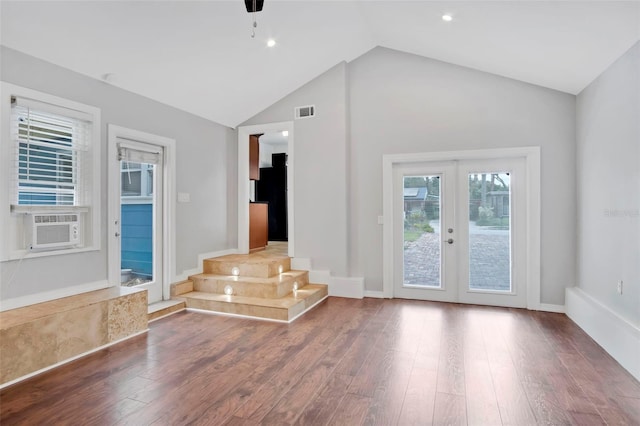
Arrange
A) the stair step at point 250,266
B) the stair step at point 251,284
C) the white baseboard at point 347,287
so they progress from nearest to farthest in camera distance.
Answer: the stair step at point 251,284, the stair step at point 250,266, the white baseboard at point 347,287

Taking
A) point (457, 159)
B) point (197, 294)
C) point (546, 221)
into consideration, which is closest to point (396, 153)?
point (457, 159)

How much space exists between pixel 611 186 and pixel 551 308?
5.91ft

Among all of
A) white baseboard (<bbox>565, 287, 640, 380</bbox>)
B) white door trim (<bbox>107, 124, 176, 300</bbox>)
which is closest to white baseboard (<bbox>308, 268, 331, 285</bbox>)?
white door trim (<bbox>107, 124, 176, 300</bbox>)

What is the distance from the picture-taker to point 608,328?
309cm

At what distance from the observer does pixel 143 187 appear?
430cm

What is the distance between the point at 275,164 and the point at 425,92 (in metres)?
4.63

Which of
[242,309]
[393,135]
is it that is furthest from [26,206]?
[393,135]

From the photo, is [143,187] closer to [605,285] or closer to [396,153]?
[396,153]

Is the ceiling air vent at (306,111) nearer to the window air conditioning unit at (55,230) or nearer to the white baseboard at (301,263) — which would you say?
the white baseboard at (301,263)

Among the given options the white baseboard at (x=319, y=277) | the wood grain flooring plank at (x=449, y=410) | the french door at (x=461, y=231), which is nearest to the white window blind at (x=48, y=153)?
the white baseboard at (x=319, y=277)

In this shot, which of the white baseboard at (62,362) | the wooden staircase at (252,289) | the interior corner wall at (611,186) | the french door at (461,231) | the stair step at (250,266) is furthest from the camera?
the stair step at (250,266)

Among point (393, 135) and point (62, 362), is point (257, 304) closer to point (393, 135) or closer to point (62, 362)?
point (62, 362)

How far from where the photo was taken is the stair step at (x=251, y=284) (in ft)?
14.4

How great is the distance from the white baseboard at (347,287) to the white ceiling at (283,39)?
9.62 ft
